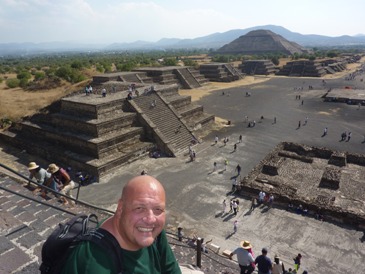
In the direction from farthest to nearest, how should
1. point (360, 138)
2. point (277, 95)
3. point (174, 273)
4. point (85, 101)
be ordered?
point (277, 95)
point (360, 138)
point (85, 101)
point (174, 273)

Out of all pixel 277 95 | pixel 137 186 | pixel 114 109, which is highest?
pixel 137 186

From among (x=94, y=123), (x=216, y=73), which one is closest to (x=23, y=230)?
(x=94, y=123)

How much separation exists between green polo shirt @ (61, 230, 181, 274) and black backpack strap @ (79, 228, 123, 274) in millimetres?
24

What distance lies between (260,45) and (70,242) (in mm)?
157449

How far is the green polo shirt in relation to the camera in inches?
73.5

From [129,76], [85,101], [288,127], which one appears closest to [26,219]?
[85,101]

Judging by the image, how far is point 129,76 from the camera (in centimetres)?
4056

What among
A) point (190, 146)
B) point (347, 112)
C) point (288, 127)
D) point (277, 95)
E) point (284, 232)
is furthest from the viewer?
point (277, 95)

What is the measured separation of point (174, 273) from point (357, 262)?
1147 centimetres

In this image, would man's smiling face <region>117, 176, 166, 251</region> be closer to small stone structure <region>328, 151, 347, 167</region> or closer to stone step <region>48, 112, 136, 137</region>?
stone step <region>48, 112, 136, 137</region>

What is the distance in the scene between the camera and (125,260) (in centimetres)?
209

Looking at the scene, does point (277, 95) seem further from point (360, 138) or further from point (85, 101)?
point (85, 101)

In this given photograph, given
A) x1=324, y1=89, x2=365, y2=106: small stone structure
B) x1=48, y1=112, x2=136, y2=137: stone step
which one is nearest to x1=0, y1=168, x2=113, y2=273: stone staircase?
x1=48, y1=112, x2=136, y2=137: stone step

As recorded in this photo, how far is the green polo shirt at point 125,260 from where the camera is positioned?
1866 millimetres
